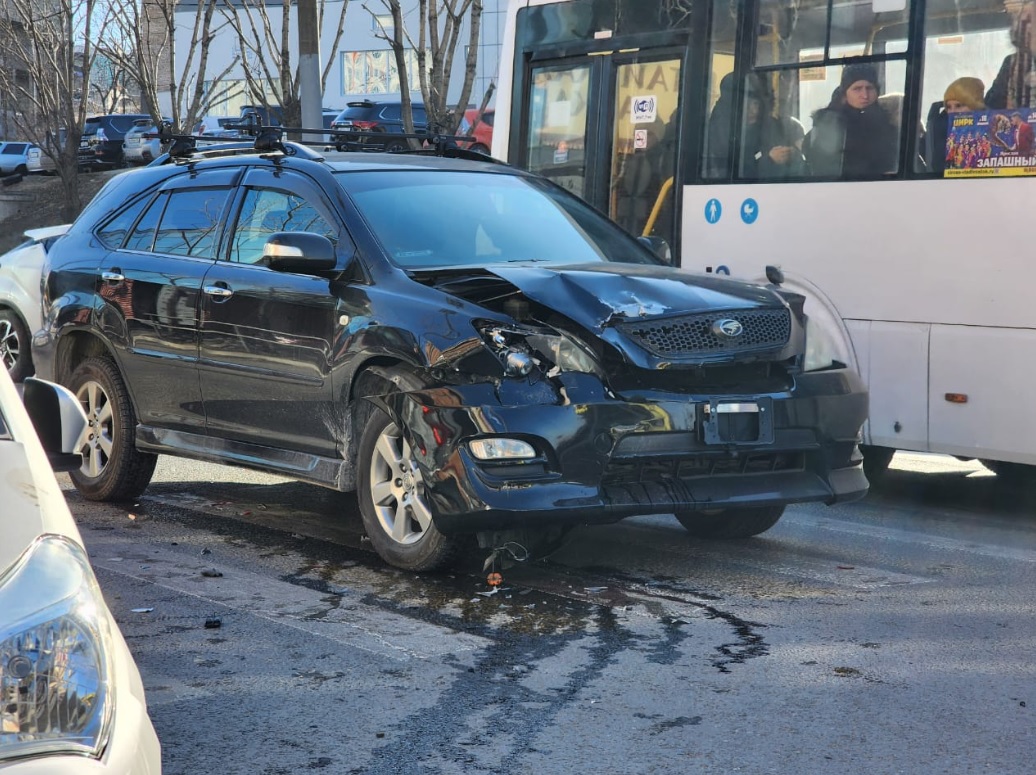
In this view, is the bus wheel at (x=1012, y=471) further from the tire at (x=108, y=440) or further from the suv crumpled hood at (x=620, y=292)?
the tire at (x=108, y=440)

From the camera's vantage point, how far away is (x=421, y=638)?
5.34 metres

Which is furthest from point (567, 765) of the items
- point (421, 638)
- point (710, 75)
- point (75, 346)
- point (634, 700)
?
point (710, 75)

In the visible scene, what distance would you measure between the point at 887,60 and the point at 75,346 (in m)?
4.89

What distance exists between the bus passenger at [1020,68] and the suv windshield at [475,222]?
224cm

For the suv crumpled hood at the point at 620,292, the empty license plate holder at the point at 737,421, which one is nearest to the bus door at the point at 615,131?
the suv crumpled hood at the point at 620,292

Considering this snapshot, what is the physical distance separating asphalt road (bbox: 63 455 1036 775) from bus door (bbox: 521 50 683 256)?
310 cm

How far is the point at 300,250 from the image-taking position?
21.5 feet

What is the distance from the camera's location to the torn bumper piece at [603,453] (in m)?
5.77

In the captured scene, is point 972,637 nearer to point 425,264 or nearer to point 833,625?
point 833,625

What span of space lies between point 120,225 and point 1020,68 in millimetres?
4931

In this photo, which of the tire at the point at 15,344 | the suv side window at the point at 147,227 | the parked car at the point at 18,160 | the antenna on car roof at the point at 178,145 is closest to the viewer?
the suv side window at the point at 147,227

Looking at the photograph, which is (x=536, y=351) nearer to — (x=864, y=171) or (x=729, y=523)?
(x=729, y=523)

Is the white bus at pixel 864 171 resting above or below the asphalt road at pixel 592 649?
above

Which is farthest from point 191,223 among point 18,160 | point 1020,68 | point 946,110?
point 18,160
